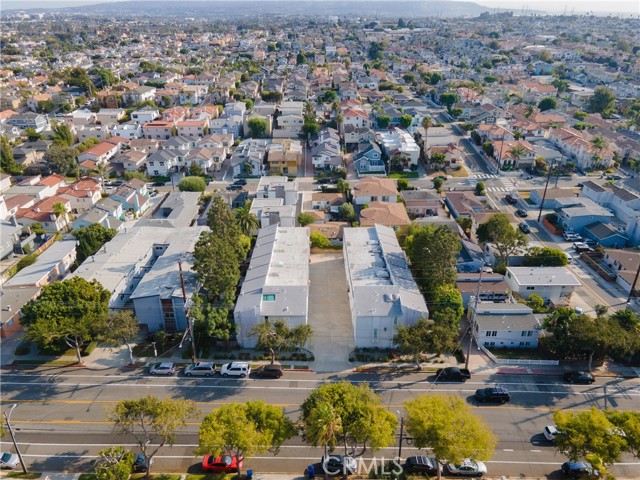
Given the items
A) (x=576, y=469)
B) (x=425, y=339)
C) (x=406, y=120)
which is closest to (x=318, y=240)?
(x=425, y=339)

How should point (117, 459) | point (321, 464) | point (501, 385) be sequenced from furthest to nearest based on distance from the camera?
point (501, 385) < point (321, 464) < point (117, 459)

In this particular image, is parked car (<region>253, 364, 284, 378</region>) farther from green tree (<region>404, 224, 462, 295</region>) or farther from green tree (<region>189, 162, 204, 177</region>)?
green tree (<region>189, 162, 204, 177</region>)

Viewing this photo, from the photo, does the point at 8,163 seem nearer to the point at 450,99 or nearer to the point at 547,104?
the point at 450,99

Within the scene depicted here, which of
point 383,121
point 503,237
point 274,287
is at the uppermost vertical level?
point 503,237

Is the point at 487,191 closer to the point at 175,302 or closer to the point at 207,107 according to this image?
the point at 175,302

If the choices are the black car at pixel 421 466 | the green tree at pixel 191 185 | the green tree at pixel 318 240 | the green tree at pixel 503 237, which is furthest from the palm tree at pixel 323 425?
the green tree at pixel 191 185

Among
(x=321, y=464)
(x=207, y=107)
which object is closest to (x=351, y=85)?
(x=207, y=107)

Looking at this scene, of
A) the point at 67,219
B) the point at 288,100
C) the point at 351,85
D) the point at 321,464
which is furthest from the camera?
the point at 351,85
